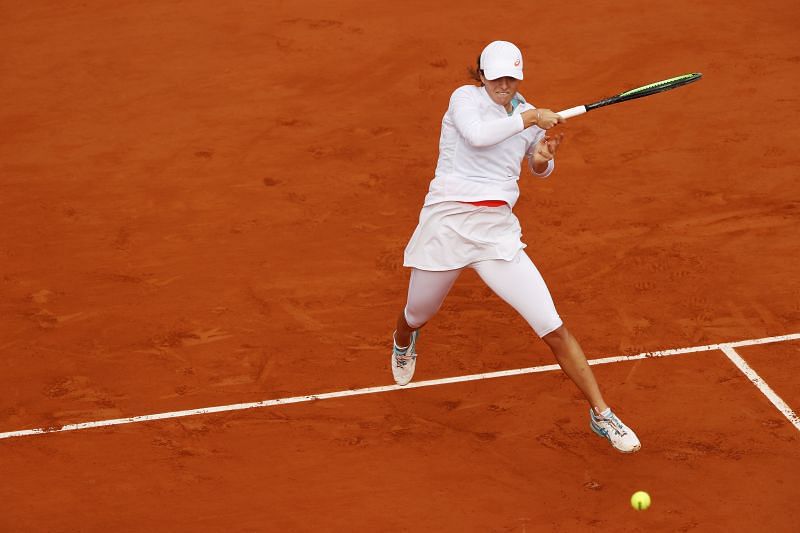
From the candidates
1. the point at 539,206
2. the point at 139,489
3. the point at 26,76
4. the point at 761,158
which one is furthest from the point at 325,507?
the point at 26,76

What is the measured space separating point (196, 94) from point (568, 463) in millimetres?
6548

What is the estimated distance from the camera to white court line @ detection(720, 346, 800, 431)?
805cm

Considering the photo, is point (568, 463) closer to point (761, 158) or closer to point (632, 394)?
point (632, 394)

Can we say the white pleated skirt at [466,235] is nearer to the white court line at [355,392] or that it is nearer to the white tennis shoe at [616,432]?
the white tennis shoe at [616,432]

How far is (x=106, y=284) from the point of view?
31.6 ft

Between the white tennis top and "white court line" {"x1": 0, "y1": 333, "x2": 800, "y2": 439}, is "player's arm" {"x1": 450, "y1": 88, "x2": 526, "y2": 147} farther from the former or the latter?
"white court line" {"x1": 0, "y1": 333, "x2": 800, "y2": 439}

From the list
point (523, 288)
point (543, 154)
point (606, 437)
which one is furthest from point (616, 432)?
point (543, 154)

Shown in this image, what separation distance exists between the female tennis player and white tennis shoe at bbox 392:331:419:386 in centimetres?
93

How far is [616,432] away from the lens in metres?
7.48

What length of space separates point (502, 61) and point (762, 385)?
3.09 m

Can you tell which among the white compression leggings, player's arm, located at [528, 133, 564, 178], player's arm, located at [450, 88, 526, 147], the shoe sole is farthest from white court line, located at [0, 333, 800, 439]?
player's arm, located at [450, 88, 526, 147]

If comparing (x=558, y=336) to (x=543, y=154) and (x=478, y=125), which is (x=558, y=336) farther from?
(x=478, y=125)

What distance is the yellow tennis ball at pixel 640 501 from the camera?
717cm

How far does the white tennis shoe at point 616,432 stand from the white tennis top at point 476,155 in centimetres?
147
